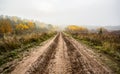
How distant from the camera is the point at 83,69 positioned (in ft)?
22.4

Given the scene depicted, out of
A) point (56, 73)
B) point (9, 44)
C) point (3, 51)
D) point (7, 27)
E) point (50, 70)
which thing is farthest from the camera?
point (7, 27)

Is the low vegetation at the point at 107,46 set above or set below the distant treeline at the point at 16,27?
below

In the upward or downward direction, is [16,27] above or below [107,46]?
above

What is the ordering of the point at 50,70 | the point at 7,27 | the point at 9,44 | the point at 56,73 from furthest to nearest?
the point at 7,27, the point at 9,44, the point at 50,70, the point at 56,73

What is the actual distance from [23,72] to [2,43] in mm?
8582

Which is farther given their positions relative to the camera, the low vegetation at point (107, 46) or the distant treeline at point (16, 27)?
the distant treeline at point (16, 27)

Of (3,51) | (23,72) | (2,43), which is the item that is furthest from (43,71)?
(2,43)

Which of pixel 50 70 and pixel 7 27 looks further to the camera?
pixel 7 27

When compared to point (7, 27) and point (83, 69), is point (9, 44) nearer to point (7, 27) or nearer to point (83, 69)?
point (83, 69)

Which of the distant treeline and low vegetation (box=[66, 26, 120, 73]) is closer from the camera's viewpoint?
low vegetation (box=[66, 26, 120, 73])

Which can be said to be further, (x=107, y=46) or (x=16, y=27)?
(x=16, y=27)

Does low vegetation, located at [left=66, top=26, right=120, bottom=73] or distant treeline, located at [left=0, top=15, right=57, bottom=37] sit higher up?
distant treeline, located at [left=0, top=15, right=57, bottom=37]

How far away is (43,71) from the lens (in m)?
6.52

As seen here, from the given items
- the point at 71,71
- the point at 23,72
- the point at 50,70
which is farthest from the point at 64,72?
the point at 23,72
